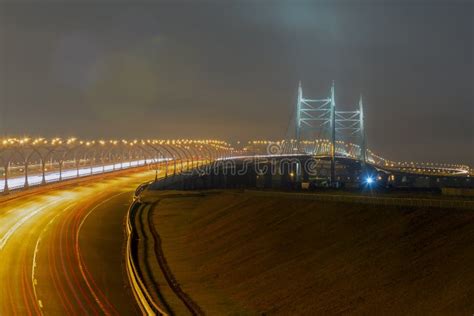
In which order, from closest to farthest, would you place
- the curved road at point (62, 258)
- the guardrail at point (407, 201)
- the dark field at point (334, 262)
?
the dark field at point (334, 262), the curved road at point (62, 258), the guardrail at point (407, 201)

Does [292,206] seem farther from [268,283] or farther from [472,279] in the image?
[472,279]

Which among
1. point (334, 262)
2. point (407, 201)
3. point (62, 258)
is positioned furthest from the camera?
point (62, 258)

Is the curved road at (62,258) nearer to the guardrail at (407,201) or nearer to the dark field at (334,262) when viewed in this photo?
the dark field at (334,262)

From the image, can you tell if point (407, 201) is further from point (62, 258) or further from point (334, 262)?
point (62, 258)

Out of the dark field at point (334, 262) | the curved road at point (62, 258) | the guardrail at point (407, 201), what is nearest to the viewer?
the dark field at point (334, 262)

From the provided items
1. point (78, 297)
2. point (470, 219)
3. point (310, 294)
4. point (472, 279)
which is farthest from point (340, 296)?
point (78, 297)

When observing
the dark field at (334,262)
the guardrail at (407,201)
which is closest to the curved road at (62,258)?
the dark field at (334,262)

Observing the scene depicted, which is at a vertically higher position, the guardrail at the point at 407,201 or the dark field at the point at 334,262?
the guardrail at the point at 407,201

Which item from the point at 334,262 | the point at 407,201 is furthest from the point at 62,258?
the point at 407,201
